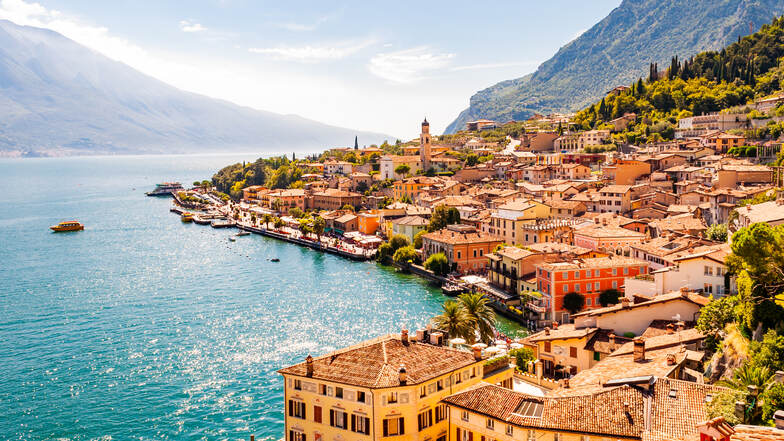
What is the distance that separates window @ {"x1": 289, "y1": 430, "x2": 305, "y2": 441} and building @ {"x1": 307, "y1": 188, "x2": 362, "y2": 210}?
92.7 m

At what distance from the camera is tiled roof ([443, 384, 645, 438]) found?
16156mm

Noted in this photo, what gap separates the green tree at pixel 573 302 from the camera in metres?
44.6

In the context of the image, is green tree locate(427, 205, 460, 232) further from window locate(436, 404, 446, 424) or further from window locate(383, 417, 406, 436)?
window locate(383, 417, 406, 436)

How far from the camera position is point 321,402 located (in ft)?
68.5

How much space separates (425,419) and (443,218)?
5643 centimetres

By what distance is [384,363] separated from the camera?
21.0 m

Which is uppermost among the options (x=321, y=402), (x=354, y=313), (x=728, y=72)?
(x=728, y=72)

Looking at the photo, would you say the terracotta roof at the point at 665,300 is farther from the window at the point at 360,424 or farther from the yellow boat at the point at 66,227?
the yellow boat at the point at 66,227

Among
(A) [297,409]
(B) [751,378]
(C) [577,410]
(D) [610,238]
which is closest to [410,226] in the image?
(D) [610,238]

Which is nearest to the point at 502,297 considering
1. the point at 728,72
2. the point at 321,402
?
the point at 321,402

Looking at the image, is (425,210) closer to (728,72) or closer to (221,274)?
(221,274)

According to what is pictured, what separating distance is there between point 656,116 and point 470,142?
51.9 metres

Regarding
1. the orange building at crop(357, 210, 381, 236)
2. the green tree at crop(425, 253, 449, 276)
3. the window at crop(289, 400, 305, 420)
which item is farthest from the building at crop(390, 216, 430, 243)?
the window at crop(289, 400, 305, 420)

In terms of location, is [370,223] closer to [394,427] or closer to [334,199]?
[334,199]
